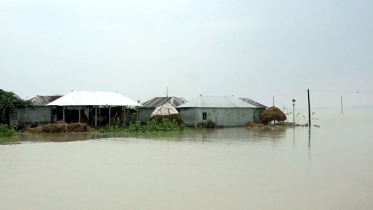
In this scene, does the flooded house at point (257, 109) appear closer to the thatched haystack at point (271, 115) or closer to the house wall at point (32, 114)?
the thatched haystack at point (271, 115)

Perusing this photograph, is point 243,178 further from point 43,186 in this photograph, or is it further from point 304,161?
point 43,186

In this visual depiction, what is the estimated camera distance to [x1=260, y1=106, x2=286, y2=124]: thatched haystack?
102 feet

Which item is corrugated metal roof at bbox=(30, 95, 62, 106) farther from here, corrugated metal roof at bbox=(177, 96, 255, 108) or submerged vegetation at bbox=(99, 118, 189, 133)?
corrugated metal roof at bbox=(177, 96, 255, 108)

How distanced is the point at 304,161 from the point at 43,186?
7122mm

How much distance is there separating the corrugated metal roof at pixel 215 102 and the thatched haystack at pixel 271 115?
5.64 ft

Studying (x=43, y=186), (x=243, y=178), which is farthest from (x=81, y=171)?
(x=243, y=178)

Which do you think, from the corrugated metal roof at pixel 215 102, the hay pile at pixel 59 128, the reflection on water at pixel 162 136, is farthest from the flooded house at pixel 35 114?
the corrugated metal roof at pixel 215 102

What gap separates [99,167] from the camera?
1045 centimetres

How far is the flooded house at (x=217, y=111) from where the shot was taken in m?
28.3

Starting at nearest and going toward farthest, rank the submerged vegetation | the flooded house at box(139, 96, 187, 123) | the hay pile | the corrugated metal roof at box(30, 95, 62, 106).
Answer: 1. the hay pile
2. the submerged vegetation
3. the corrugated metal roof at box(30, 95, 62, 106)
4. the flooded house at box(139, 96, 187, 123)

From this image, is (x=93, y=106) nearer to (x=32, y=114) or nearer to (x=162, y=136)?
(x=32, y=114)

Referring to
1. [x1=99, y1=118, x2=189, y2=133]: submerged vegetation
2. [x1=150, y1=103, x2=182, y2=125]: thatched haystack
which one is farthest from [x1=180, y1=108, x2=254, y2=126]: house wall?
[x1=99, y1=118, x2=189, y2=133]: submerged vegetation

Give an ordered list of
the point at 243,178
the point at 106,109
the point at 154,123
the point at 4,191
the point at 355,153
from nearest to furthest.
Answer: the point at 4,191, the point at 243,178, the point at 355,153, the point at 154,123, the point at 106,109

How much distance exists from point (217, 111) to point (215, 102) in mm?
974
